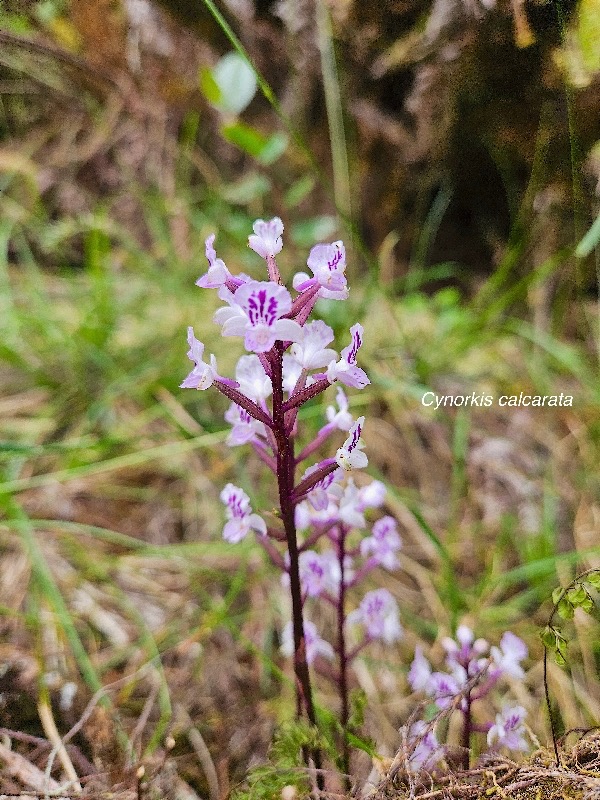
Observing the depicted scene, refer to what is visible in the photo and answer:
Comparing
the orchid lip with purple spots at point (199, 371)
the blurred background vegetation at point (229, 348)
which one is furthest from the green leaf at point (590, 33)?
the orchid lip with purple spots at point (199, 371)

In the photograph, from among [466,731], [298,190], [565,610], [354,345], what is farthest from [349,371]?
[298,190]

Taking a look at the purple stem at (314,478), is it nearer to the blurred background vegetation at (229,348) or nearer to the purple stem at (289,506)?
the purple stem at (289,506)

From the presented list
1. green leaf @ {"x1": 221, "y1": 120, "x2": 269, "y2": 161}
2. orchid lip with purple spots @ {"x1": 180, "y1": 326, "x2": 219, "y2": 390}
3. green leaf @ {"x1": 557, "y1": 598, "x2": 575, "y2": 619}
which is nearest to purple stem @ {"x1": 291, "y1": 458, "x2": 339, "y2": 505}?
orchid lip with purple spots @ {"x1": 180, "y1": 326, "x2": 219, "y2": 390}

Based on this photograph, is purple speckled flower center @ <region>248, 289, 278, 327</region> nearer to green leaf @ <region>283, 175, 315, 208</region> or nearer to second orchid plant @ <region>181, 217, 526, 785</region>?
second orchid plant @ <region>181, 217, 526, 785</region>

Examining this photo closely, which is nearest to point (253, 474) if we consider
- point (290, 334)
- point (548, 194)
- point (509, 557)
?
point (509, 557)

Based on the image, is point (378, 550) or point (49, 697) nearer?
point (378, 550)

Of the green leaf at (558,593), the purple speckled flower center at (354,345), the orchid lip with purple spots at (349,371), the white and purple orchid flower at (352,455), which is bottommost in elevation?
the green leaf at (558,593)

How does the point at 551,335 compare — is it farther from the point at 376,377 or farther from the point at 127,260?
the point at 127,260
